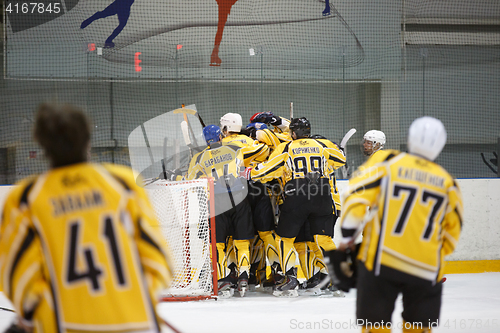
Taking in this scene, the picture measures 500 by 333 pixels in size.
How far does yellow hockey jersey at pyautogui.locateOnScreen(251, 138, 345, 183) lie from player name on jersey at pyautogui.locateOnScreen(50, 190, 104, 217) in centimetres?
356

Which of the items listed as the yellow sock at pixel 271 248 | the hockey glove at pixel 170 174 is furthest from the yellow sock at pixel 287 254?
the hockey glove at pixel 170 174

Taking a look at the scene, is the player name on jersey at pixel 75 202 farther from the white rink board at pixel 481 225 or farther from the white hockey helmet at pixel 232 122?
the white rink board at pixel 481 225

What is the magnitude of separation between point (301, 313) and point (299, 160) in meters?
1.36

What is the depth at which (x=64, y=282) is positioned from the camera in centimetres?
134

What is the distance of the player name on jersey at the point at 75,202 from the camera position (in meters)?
1.35

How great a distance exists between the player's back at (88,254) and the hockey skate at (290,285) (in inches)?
147

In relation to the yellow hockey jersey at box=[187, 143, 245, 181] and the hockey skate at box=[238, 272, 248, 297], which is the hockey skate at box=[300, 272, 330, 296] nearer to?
the hockey skate at box=[238, 272, 248, 297]

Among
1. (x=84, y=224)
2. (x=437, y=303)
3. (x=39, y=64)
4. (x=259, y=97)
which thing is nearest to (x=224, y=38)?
(x=259, y=97)

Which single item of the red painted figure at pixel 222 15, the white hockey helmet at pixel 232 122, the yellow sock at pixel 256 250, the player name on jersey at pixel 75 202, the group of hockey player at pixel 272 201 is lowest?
the yellow sock at pixel 256 250

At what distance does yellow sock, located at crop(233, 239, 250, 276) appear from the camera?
16.5 ft

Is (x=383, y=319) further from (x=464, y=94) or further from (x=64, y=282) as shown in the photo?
(x=464, y=94)

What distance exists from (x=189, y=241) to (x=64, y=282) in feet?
12.3

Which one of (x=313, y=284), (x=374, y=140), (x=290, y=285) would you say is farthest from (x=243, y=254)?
(x=374, y=140)

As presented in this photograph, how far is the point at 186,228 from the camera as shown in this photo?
5.04 metres
